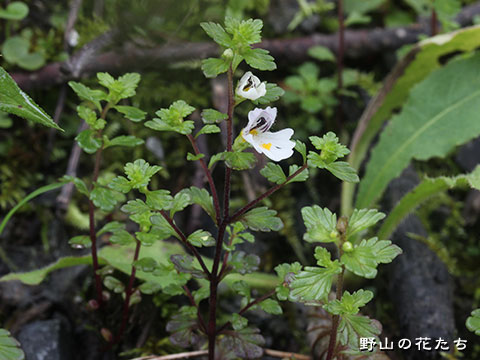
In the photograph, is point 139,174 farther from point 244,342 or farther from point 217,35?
point 244,342

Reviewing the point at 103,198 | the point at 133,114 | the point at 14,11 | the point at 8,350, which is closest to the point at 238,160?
the point at 133,114

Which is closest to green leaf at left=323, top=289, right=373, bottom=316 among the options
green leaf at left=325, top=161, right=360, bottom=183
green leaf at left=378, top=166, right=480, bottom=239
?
green leaf at left=325, top=161, right=360, bottom=183

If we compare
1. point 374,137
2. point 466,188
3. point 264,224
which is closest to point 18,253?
point 264,224

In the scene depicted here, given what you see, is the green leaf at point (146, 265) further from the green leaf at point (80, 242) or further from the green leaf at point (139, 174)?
→ the green leaf at point (139, 174)

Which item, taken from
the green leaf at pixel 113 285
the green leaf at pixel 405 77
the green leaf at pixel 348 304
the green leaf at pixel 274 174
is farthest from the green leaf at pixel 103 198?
the green leaf at pixel 405 77

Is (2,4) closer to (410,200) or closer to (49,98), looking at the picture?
(49,98)
